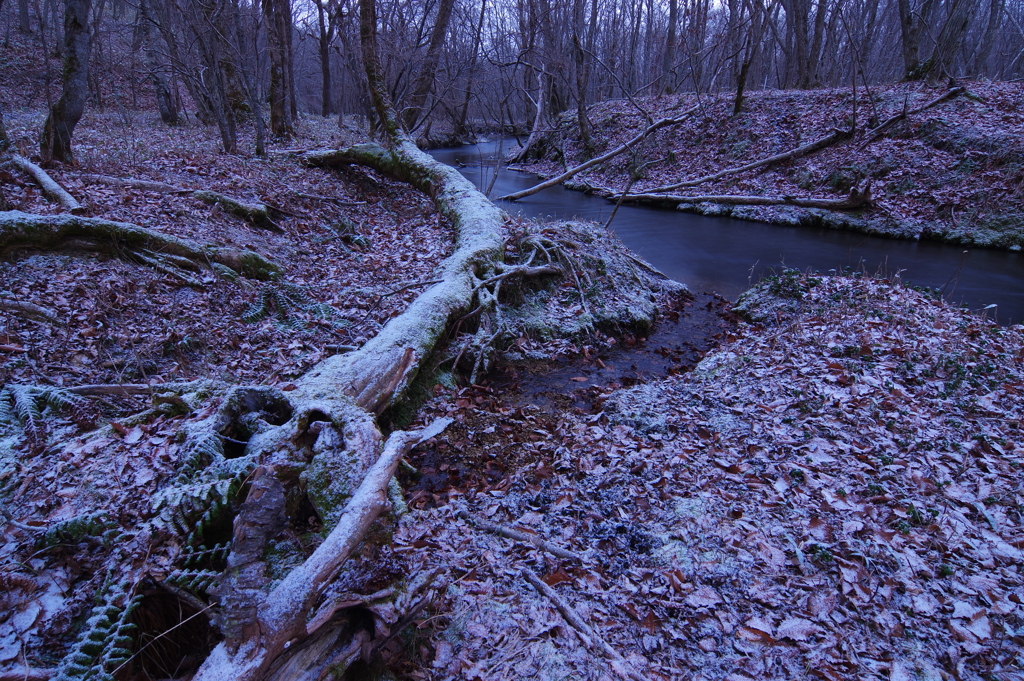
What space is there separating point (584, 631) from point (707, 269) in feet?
31.4

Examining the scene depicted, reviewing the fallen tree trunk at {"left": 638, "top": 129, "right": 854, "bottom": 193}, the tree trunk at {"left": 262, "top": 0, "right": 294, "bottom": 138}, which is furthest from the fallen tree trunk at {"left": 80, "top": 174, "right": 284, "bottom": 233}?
the fallen tree trunk at {"left": 638, "top": 129, "right": 854, "bottom": 193}

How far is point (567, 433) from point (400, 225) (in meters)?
6.80

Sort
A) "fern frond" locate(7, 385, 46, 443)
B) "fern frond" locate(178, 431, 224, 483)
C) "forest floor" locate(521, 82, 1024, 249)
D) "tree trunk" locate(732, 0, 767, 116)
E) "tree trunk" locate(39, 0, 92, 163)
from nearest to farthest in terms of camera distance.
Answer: "fern frond" locate(178, 431, 224, 483) < "fern frond" locate(7, 385, 46, 443) < "tree trunk" locate(39, 0, 92, 163) < "forest floor" locate(521, 82, 1024, 249) < "tree trunk" locate(732, 0, 767, 116)

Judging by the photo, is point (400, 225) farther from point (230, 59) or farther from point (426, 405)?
point (230, 59)

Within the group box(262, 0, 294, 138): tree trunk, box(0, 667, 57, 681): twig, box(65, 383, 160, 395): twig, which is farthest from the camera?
box(262, 0, 294, 138): tree trunk

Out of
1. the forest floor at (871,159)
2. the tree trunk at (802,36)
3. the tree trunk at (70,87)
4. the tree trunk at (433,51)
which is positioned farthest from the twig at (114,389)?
the tree trunk at (802,36)

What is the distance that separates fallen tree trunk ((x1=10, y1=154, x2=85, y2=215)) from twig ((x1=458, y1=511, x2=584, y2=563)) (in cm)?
635

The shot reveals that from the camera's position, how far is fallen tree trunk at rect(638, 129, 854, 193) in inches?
630

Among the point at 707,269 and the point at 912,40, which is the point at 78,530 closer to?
the point at 707,269

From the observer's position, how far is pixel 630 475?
4.49 meters

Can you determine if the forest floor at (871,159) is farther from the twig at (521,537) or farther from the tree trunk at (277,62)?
the twig at (521,537)

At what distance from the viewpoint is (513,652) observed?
3.04 meters

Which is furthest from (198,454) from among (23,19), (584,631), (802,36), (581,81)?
(23,19)

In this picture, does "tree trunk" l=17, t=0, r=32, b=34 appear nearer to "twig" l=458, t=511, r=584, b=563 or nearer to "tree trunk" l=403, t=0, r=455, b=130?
"tree trunk" l=403, t=0, r=455, b=130
